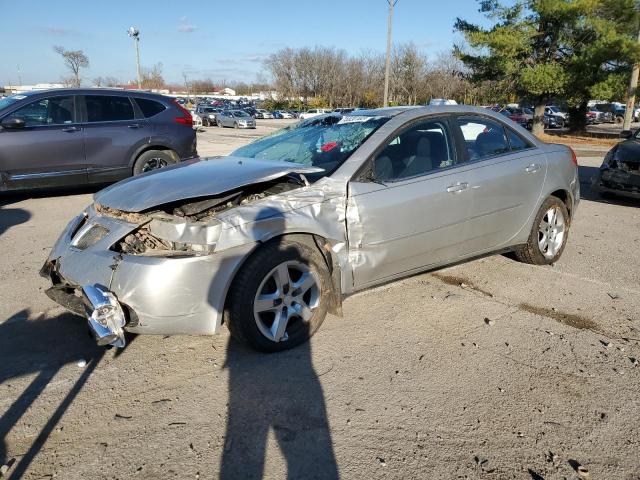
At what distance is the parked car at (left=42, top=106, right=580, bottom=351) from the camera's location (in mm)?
2988

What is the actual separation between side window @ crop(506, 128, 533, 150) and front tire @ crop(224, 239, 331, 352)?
240 centimetres

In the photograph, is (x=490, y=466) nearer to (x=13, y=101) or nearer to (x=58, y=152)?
(x=58, y=152)

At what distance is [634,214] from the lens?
7.82 meters

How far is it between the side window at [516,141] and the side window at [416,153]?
0.87 meters

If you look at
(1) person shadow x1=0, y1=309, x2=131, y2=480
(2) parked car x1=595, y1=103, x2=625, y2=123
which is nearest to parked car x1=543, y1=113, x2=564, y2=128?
(2) parked car x1=595, y1=103, x2=625, y2=123

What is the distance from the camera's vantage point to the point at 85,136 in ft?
26.3

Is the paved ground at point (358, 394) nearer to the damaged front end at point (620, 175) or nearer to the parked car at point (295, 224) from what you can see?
the parked car at point (295, 224)

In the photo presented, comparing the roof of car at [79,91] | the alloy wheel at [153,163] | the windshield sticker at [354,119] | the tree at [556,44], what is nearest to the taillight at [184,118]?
the roof of car at [79,91]

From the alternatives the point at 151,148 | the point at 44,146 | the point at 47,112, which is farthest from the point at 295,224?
the point at 47,112

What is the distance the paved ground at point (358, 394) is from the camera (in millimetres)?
2391

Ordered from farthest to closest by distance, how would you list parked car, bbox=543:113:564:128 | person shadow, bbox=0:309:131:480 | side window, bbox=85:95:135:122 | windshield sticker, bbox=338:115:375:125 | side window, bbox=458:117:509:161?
parked car, bbox=543:113:564:128, side window, bbox=85:95:135:122, side window, bbox=458:117:509:161, windshield sticker, bbox=338:115:375:125, person shadow, bbox=0:309:131:480

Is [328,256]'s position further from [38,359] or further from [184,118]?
[184,118]

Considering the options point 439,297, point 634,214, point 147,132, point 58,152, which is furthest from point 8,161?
point 634,214

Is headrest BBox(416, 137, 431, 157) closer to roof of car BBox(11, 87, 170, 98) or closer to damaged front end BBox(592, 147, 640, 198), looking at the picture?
damaged front end BBox(592, 147, 640, 198)
